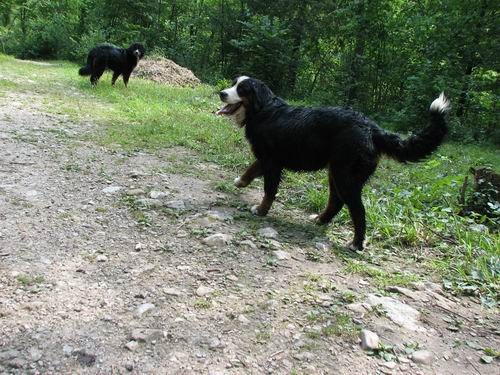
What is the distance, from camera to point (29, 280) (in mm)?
2668

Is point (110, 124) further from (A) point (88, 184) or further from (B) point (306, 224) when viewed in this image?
(B) point (306, 224)

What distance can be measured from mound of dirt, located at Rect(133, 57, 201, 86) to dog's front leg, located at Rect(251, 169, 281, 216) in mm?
11227

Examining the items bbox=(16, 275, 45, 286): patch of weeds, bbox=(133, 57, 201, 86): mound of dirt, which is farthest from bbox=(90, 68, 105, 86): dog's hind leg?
bbox=(16, 275, 45, 286): patch of weeds

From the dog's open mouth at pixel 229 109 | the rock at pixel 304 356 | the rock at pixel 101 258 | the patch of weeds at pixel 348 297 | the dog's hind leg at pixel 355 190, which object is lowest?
the rock at pixel 101 258

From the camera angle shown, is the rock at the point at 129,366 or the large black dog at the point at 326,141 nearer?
the rock at the point at 129,366

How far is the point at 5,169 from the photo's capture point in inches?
178

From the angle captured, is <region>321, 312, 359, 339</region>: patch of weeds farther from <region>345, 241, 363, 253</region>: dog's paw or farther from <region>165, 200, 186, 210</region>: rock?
<region>165, 200, 186, 210</region>: rock

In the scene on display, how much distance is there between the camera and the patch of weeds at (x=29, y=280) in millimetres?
2645

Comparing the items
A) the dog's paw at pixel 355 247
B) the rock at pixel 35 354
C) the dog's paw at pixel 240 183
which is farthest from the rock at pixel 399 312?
the dog's paw at pixel 240 183

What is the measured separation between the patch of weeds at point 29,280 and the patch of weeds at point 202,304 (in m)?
1.00

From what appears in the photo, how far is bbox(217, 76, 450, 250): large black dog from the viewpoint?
379 centimetres

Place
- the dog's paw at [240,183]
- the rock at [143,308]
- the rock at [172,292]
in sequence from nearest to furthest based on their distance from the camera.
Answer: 1. the rock at [143,308]
2. the rock at [172,292]
3. the dog's paw at [240,183]

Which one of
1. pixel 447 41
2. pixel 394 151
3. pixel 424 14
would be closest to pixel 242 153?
pixel 394 151

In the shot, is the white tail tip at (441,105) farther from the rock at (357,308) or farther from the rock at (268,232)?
the rock at (357,308)
